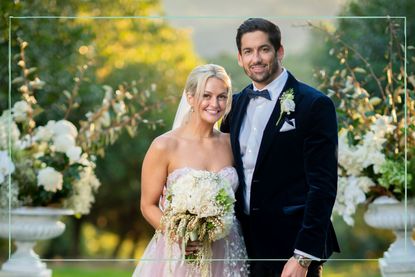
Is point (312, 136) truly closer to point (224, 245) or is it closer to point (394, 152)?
point (224, 245)

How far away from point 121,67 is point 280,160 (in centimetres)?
325

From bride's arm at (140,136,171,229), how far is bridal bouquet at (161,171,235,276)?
16 centimetres

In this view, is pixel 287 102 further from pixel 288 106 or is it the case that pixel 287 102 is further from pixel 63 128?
pixel 63 128

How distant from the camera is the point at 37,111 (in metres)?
5.60

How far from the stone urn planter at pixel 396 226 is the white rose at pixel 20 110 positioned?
2738 mm

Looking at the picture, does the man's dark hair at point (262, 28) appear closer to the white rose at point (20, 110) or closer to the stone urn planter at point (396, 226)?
the stone urn planter at point (396, 226)

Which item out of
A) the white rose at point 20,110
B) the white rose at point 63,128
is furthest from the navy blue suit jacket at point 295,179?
the white rose at point 20,110

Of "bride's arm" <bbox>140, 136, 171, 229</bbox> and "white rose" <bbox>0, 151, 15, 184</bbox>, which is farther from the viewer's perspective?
"white rose" <bbox>0, 151, 15, 184</bbox>

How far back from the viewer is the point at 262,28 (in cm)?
374

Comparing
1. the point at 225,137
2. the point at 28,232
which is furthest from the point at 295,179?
the point at 28,232

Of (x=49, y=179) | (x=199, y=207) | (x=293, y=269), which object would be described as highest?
(x=49, y=179)

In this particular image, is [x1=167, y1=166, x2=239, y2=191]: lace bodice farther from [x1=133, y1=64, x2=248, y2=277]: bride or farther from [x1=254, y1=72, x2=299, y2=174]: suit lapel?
[x1=254, y1=72, x2=299, y2=174]: suit lapel

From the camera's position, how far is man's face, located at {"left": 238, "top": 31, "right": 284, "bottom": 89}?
3.71 m

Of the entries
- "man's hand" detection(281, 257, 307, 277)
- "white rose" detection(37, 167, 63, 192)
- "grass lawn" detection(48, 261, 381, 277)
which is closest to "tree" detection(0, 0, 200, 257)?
"grass lawn" detection(48, 261, 381, 277)
